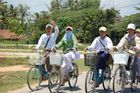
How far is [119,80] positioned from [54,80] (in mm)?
2221

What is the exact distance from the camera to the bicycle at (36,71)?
13263 millimetres

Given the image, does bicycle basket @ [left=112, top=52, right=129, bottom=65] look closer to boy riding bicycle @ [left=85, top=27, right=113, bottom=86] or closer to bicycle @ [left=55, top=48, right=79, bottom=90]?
boy riding bicycle @ [left=85, top=27, right=113, bottom=86]

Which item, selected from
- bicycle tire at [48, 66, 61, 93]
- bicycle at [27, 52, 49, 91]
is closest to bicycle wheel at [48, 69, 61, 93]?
bicycle tire at [48, 66, 61, 93]

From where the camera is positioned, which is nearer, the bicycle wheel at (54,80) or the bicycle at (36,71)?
the bicycle wheel at (54,80)

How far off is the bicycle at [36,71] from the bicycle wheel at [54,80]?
1.81 ft

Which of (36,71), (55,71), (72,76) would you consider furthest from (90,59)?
(36,71)

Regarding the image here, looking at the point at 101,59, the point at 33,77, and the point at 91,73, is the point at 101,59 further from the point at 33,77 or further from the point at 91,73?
the point at 33,77

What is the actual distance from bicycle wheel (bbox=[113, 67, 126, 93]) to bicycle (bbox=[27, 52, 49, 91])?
262cm

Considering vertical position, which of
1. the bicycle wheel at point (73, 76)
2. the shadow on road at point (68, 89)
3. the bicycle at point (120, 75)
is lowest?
the shadow on road at point (68, 89)

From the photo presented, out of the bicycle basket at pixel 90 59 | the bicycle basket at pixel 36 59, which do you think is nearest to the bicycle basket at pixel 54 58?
the bicycle basket at pixel 90 59

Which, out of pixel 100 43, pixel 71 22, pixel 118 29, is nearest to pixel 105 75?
pixel 100 43

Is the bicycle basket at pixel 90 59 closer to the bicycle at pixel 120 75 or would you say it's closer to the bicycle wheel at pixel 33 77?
the bicycle at pixel 120 75

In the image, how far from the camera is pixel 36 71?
13.6m

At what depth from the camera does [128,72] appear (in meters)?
11.7
